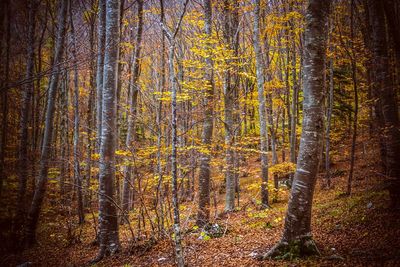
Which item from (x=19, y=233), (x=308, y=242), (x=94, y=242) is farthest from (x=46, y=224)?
(x=308, y=242)

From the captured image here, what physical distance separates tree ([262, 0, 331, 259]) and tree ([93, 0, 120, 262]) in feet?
15.5

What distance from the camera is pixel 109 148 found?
26.2ft

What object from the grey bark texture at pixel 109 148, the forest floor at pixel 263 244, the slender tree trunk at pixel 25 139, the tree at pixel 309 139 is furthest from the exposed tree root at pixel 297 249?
the slender tree trunk at pixel 25 139

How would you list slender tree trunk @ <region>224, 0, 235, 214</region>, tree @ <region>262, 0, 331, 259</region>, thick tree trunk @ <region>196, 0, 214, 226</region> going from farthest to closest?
slender tree trunk @ <region>224, 0, 235, 214</region> < thick tree trunk @ <region>196, 0, 214, 226</region> < tree @ <region>262, 0, 331, 259</region>

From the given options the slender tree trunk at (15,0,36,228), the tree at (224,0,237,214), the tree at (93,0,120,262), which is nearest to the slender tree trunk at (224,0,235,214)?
the tree at (224,0,237,214)

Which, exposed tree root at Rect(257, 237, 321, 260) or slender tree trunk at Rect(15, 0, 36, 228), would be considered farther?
slender tree trunk at Rect(15, 0, 36, 228)

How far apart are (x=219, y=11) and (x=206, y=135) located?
9815 millimetres

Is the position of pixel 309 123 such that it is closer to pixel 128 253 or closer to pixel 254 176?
pixel 128 253

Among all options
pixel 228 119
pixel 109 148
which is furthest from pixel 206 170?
pixel 228 119

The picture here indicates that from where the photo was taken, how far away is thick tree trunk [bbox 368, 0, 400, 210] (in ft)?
23.0

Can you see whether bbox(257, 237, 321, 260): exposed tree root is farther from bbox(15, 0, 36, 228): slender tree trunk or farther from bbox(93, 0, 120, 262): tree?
bbox(15, 0, 36, 228): slender tree trunk

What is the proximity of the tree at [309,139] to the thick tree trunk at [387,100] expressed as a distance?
111 inches

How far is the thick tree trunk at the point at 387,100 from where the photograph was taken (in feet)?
23.0

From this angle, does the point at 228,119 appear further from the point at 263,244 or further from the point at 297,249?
the point at 297,249
